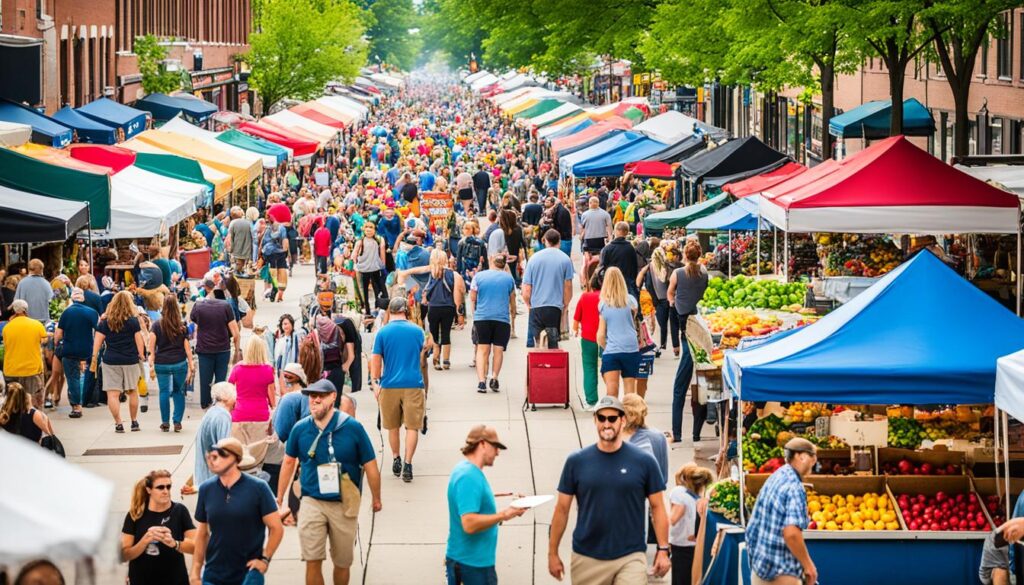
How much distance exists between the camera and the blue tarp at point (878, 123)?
90.5 ft

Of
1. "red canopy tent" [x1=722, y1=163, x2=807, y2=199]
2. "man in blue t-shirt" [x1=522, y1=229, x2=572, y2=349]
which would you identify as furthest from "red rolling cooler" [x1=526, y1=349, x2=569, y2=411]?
"red canopy tent" [x1=722, y1=163, x2=807, y2=199]

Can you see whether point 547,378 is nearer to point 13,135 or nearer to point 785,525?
point 785,525

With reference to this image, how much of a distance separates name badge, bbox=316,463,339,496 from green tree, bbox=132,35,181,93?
121 ft

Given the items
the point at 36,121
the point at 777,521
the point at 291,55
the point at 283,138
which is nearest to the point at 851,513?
the point at 777,521

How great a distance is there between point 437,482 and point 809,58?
51.0 feet

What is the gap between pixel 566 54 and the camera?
4084 cm

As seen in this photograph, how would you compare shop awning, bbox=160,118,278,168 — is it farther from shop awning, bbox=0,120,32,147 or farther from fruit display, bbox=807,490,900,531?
fruit display, bbox=807,490,900,531

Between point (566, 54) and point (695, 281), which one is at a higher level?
point (566, 54)

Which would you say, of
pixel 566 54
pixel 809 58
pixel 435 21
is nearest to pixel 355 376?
pixel 809 58

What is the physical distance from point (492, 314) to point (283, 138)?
2292 centimetres

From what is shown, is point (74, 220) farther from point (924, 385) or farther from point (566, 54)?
point (566, 54)

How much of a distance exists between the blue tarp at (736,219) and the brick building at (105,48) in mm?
11810

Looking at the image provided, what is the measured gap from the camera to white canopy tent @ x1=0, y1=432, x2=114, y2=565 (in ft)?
13.5

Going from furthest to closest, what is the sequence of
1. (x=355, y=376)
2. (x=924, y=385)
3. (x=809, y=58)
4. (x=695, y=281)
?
(x=809, y=58) → (x=695, y=281) → (x=355, y=376) → (x=924, y=385)
